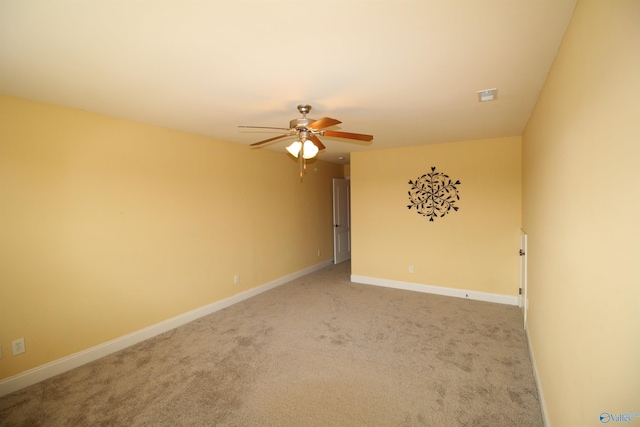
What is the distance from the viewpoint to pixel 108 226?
9.90 feet

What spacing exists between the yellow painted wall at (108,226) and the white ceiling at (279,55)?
376 millimetres

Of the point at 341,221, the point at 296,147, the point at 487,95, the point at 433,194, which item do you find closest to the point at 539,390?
the point at 487,95

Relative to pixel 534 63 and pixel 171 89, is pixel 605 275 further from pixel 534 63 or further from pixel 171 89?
pixel 171 89

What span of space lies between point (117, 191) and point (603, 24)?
3807mm

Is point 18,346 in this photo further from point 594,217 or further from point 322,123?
point 594,217

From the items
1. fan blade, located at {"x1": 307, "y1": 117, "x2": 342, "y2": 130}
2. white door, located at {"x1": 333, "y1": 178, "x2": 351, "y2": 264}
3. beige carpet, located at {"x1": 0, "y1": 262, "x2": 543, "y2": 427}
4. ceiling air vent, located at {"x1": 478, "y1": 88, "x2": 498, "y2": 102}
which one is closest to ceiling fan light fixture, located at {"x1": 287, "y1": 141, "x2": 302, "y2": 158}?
fan blade, located at {"x1": 307, "y1": 117, "x2": 342, "y2": 130}

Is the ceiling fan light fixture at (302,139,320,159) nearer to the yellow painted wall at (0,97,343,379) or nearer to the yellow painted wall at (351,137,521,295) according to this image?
the yellow painted wall at (0,97,343,379)

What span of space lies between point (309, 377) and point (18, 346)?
98.5 inches

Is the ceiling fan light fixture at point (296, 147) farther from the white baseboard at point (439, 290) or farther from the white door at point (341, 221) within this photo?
the white door at point (341, 221)

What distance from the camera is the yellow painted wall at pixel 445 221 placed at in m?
4.26

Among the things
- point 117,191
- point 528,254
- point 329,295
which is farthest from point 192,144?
point 528,254

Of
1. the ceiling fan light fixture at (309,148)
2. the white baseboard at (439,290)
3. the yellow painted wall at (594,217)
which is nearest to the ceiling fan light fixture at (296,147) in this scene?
the ceiling fan light fixture at (309,148)

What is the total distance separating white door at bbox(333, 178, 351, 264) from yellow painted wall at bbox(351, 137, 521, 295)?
4.09 ft

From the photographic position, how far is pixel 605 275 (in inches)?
40.8
